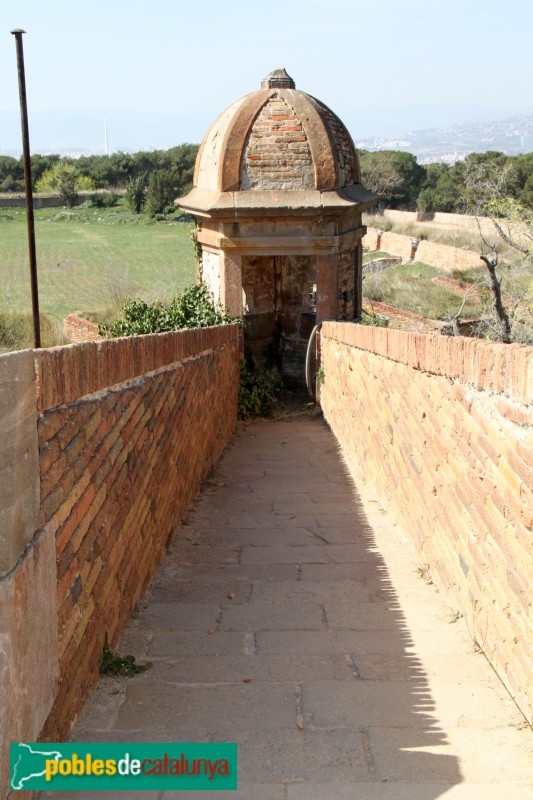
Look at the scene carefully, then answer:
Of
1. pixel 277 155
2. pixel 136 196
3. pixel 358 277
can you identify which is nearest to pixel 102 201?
pixel 136 196

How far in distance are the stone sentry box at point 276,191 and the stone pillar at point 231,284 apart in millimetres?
15

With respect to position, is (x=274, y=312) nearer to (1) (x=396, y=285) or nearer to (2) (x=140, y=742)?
(2) (x=140, y=742)

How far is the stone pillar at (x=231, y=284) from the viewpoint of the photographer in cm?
1268

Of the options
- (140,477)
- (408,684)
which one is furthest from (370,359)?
(408,684)

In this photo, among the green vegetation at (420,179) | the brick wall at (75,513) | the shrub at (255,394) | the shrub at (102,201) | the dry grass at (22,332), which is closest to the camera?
the brick wall at (75,513)

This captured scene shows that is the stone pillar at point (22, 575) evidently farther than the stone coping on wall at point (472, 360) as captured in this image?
No

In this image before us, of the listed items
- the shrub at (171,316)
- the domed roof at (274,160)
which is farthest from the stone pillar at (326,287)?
the shrub at (171,316)

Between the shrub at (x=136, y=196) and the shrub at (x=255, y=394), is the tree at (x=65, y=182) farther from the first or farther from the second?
→ the shrub at (x=255, y=394)

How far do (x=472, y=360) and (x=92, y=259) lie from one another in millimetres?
29930

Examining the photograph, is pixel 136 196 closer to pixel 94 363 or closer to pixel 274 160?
pixel 274 160

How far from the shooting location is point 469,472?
14.1ft

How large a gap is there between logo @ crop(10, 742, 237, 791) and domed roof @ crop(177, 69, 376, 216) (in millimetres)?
9848

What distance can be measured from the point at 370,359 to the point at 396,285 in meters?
23.8

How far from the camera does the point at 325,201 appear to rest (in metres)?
12.2
